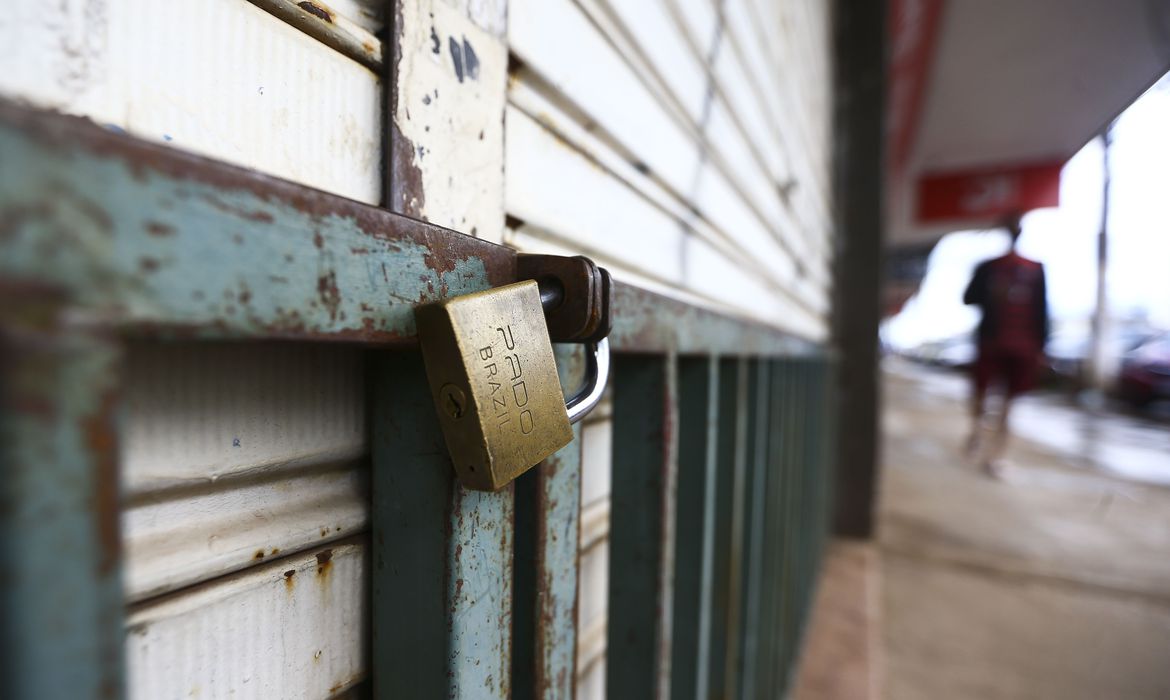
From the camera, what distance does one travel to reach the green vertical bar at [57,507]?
0.53 ft

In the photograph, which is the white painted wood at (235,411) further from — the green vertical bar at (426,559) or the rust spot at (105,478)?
the rust spot at (105,478)

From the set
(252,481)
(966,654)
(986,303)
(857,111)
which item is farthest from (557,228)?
(986,303)

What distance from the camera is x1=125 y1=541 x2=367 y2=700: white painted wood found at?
1.15 feet

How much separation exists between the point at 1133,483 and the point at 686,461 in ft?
23.9

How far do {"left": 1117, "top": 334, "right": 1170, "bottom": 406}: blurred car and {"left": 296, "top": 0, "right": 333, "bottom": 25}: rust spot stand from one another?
602 inches

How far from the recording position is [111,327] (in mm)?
190

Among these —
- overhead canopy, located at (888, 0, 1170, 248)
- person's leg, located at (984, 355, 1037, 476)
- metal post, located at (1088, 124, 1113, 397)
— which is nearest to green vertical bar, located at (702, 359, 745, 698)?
overhead canopy, located at (888, 0, 1170, 248)

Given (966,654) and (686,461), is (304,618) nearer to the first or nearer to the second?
(686,461)

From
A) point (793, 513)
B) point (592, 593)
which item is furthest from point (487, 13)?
point (793, 513)

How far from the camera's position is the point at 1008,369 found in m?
5.50

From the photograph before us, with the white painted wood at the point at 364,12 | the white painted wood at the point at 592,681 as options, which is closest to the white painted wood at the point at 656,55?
the white painted wood at the point at 364,12

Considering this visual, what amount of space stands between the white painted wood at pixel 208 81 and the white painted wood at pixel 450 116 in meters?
0.03

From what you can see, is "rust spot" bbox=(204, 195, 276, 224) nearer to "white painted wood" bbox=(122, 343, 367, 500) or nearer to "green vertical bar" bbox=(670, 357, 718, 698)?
"white painted wood" bbox=(122, 343, 367, 500)

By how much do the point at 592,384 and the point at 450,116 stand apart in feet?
0.87
